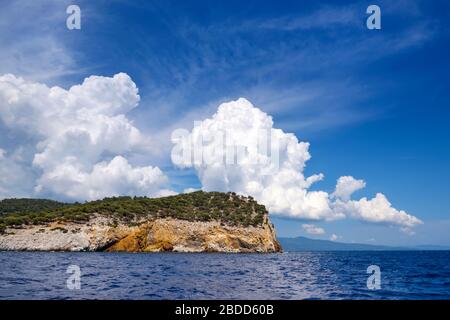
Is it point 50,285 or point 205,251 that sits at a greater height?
point 50,285

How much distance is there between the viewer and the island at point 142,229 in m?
127

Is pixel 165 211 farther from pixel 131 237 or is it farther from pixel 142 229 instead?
pixel 131 237

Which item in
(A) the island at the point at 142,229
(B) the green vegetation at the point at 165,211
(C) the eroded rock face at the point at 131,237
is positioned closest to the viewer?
(C) the eroded rock face at the point at 131,237

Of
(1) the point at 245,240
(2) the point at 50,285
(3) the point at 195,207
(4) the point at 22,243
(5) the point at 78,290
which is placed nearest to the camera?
(5) the point at 78,290

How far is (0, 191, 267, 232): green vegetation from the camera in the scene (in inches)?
5433

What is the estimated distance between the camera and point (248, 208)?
170250 millimetres

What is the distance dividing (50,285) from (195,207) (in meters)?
135

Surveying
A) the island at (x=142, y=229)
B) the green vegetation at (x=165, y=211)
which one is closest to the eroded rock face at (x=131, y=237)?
the island at (x=142, y=229)

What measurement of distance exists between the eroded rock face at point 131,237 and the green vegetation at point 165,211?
3.87 m

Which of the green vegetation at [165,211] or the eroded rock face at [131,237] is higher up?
the green vegetation at [165,211]

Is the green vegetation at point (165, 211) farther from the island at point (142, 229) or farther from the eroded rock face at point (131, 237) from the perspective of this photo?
the eroded rock face at point (131, 237)

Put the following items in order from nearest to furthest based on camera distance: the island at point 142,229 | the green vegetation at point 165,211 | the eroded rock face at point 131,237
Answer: the eroded rock face at point 131,237 < the island at point 142,229 < the green vegetation at point 165,211
